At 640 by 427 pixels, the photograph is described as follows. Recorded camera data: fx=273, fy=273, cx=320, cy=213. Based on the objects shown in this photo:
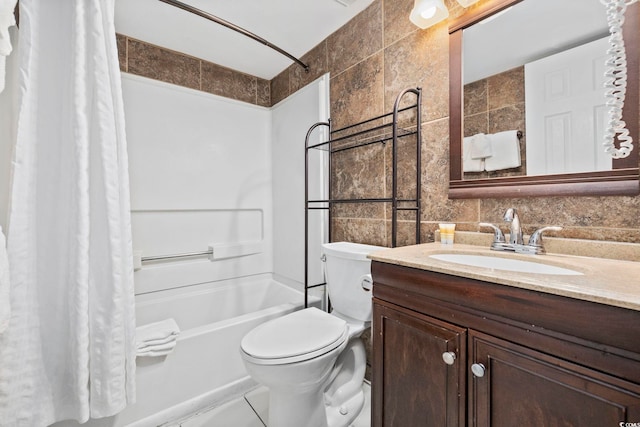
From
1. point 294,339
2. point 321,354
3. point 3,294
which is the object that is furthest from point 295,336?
point 3,294

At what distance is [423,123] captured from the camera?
1.36 metres

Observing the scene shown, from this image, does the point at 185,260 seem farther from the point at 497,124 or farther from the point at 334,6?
the point at 497,124

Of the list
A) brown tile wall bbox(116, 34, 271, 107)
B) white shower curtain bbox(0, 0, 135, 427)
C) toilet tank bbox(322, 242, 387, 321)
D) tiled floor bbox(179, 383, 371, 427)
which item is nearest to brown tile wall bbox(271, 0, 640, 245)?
toilet tank bbox(322, 242, 387, 321)

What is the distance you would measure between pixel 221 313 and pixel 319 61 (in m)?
2.06

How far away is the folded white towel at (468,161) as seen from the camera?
1.16 meters

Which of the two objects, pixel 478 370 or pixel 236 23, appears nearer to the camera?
pixel 478 370

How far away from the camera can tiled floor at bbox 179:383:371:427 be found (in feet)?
4.35

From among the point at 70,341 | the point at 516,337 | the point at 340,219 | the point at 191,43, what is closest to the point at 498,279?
the point at 516,337

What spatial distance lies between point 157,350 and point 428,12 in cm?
193

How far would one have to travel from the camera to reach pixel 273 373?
1.02m

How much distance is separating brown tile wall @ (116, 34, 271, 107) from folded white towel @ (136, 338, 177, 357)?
1.81 metres

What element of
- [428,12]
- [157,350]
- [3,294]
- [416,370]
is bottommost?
[157,350]

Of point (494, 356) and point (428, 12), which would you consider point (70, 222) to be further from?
point (428, 12)

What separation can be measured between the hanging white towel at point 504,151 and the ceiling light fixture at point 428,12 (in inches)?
23.4
